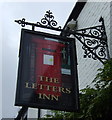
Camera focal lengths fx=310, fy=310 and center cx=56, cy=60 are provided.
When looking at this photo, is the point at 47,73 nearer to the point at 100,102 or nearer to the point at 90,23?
the point at 100,102

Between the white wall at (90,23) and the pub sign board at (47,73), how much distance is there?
1601 millimetres

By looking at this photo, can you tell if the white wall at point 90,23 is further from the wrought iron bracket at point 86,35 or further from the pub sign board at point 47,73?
the pub sign board at point 47,73

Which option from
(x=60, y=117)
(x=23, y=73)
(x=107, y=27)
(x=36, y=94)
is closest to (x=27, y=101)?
(x=36, y=94)

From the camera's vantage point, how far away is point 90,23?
8.26 m

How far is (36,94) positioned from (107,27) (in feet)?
9.58

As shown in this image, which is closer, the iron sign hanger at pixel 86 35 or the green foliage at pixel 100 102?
the green foliage at pixel 100 102

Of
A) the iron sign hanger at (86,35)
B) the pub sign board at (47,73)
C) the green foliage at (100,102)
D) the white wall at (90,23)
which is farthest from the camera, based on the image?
the white wall at (90,23)

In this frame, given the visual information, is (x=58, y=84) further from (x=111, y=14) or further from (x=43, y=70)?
(x=111, y=14)

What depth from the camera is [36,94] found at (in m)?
4.83

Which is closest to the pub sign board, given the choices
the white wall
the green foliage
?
the green foliage

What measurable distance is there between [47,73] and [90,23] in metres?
3.47

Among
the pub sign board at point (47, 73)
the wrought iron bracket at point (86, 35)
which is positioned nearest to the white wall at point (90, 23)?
the wrought iron bracket at point (86, 35)

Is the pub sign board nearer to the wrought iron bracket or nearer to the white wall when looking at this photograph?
the wrought iron bracket

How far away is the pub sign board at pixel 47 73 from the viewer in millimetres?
4796
